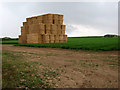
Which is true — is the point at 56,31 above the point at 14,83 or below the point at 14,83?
above

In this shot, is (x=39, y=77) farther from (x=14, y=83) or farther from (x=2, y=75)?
(x=2, y=75)

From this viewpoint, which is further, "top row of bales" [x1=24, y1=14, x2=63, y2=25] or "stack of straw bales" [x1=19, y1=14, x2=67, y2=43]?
"top row of bales" [x1=24, y1=14, x2=63, y2=25]

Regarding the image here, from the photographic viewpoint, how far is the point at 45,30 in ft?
101

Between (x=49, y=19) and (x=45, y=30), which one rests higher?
(x=49, y=19)

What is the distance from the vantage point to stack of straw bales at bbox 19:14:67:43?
93.7 ft

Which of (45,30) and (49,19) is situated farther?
(45,30)

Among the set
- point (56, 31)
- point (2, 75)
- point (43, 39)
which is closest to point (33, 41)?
point (43, 39)

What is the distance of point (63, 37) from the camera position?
108 feet

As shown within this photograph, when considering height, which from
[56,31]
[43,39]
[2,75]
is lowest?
[2,75]

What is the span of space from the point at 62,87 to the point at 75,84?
0.61 m

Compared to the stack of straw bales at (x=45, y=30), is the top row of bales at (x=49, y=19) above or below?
above

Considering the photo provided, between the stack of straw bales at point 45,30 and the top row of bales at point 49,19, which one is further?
the top row of bales at point 49,19

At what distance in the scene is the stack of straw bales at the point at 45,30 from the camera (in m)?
28.6

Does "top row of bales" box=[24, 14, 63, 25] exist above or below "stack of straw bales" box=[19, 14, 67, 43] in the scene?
above
